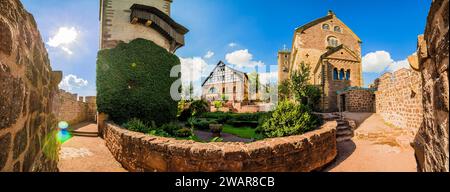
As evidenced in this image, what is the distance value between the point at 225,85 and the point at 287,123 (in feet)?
128

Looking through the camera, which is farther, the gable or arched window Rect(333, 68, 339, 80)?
the gable

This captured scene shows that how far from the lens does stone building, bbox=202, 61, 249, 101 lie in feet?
147

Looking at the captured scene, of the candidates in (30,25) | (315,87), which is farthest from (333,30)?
(30,25)

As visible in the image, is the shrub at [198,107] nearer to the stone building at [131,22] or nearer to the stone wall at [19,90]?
the stone building at [131,22]

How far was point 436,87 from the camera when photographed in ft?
5.64

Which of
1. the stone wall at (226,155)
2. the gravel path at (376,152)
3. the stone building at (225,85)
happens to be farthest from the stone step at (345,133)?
the stone building at (225,85)

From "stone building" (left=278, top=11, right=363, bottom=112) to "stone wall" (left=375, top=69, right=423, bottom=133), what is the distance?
771 cm

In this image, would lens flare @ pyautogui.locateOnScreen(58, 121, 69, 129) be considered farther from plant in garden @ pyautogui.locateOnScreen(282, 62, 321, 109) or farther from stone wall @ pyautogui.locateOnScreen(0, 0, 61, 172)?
plant in garden @ pyautogui.locateOnScreen(282, 62, 321, 109)

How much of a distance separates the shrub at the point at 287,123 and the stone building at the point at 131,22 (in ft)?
34.2

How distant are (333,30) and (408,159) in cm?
2454

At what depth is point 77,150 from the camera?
8.15 meters

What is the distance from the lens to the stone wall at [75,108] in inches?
554

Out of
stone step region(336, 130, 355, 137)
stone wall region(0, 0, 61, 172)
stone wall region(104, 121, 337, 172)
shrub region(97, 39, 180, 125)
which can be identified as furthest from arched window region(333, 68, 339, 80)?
stone wall region(0, 0, 61, 172)
